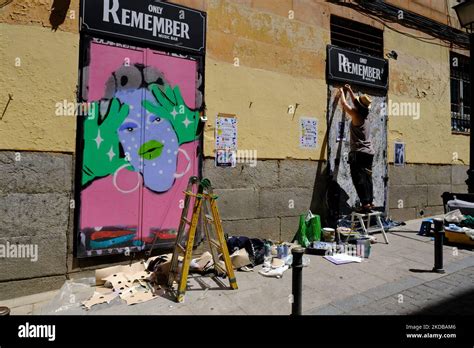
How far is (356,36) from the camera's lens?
24.9 ft

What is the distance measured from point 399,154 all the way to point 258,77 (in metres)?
4.63

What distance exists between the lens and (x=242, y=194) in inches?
231


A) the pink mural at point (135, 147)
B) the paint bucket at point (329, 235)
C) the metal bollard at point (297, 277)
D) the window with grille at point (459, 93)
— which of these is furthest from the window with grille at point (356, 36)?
the metal bollard at point (297, 277)

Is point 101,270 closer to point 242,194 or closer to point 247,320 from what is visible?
point 247,320

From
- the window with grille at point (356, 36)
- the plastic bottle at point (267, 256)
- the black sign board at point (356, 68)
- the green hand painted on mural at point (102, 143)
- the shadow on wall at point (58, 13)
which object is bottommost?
the plastic bottle at point (267, 256)

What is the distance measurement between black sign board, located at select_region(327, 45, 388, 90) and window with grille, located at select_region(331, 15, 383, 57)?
24cm

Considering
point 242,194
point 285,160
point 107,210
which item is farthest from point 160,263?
point 285,160

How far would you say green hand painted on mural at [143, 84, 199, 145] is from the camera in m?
5.04

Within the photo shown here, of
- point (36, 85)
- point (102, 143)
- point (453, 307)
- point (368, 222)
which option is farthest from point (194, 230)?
point (368, 222)

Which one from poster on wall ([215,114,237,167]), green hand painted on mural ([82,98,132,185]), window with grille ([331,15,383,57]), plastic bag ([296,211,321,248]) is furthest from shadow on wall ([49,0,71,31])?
window with grille ([331,15,383,57])

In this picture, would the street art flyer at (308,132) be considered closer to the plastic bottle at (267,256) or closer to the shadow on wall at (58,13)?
the plastic bottle at (267,256)

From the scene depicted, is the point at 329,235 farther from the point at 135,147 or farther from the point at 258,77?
the point at 135,147

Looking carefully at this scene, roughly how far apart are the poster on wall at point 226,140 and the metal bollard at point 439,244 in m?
3.33

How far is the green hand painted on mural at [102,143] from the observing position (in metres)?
4.50
